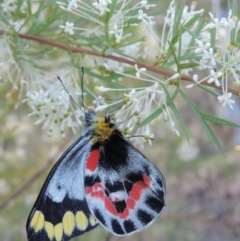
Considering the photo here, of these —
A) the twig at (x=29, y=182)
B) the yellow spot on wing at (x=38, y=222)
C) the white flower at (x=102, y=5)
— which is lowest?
the twig at (x=29, y=182)

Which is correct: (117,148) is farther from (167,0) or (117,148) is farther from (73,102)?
(167,0)

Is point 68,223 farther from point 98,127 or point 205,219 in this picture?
point 205,219

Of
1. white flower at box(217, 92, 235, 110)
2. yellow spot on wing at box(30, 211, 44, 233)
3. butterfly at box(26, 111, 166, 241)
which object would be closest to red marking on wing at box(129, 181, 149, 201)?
butterfly at box(26, 111, 166, 241)

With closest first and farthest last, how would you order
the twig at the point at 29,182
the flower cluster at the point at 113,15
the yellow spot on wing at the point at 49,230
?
the flower cluster at the point at 113,15 < the yellow spot on wing at the point at 49,230 < the twig at the point at 29,182

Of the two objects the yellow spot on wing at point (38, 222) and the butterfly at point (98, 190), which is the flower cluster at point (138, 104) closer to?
the butterfly at point (98, 190)

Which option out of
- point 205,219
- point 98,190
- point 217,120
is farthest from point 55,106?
point 205,219

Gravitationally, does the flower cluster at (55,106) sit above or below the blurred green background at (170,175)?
above

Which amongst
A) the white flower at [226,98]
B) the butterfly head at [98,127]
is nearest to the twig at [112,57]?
the white flower at [226,98]
